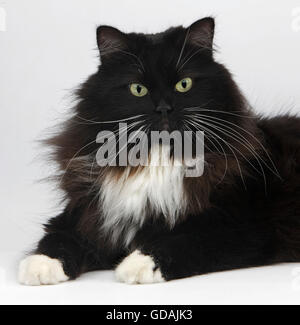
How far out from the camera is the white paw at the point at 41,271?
3.04 m

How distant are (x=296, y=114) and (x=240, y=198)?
0.91 metres

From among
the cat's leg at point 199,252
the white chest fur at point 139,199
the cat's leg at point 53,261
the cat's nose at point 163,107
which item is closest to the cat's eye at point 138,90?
the cat's nose at point 163,107

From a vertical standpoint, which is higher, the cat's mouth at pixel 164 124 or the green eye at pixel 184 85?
the green eye at pixel 184 85

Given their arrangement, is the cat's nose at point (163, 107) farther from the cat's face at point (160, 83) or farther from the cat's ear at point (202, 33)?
the cat's ear at point (202, 33)

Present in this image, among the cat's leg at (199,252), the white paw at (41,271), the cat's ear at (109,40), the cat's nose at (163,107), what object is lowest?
the white paw at (41,271)

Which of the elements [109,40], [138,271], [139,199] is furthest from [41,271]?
[109,40]

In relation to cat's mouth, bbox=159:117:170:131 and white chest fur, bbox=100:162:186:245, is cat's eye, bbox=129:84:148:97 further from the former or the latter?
white chest fur, bbox=100:162:186:245

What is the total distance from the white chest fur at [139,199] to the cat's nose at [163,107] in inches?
10.8

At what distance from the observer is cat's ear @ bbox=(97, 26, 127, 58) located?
10.8 ft

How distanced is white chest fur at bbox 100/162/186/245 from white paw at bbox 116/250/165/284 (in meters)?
0.25

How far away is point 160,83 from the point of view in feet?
10.4

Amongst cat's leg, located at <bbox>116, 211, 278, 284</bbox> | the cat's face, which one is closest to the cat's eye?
the cat's face

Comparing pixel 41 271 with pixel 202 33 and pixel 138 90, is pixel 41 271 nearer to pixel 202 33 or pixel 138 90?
pixel 138 90

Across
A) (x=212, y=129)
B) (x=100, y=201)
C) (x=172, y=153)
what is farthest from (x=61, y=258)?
(x=212, y=129)
